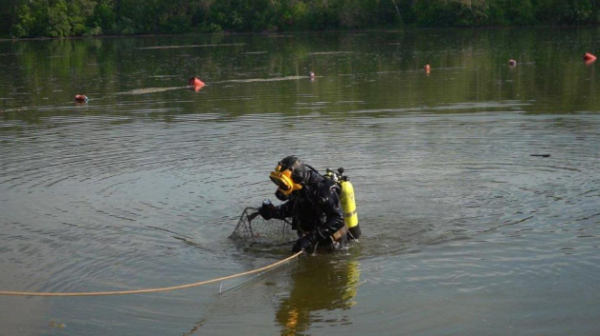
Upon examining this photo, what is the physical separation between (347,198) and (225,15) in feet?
287

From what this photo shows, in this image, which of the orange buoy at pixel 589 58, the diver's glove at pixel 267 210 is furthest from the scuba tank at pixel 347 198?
the orange buoy at pixel 589 58

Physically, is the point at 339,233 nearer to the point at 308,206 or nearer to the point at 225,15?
the point at 308,206

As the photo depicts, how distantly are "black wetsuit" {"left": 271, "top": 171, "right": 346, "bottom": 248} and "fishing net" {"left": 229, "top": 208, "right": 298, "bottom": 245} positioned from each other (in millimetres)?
508

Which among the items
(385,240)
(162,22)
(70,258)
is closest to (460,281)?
(385,240)

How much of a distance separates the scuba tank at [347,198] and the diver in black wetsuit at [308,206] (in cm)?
17

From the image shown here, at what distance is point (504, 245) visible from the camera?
36.8 feet

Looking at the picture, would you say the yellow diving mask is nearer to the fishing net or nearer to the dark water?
the dark water

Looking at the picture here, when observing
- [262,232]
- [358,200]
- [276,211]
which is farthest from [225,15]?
[276,211]

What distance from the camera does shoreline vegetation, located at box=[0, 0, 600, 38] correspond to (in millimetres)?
85188

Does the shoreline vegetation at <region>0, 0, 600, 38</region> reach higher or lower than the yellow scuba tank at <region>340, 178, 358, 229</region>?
higher

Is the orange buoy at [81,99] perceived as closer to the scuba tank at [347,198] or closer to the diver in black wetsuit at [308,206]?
the diver in black wetsuit at [308,206]

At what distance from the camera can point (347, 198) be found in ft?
35.9

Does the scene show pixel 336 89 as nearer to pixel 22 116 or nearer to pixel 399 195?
pixel 22 116

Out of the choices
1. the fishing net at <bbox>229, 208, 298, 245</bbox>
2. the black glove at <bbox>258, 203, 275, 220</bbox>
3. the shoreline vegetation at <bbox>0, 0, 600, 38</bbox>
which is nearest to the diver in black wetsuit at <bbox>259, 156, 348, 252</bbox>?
the black glove at <bbox>258, 203, 275, 220</bbox>
